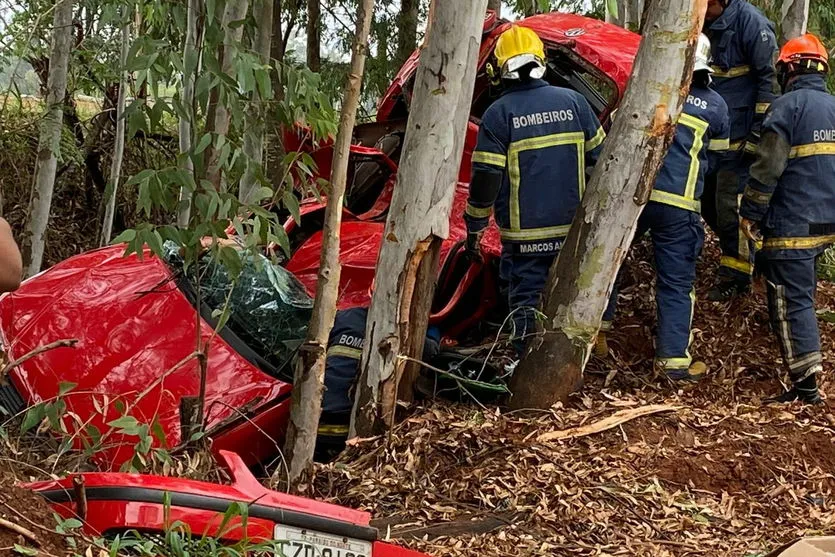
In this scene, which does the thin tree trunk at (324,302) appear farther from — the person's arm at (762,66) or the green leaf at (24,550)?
the person's arm at (762,66)

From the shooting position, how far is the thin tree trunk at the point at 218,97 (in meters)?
4.11

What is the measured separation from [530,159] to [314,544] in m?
3.10

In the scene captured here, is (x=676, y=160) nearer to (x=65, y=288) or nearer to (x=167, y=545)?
(x=65, y=288)

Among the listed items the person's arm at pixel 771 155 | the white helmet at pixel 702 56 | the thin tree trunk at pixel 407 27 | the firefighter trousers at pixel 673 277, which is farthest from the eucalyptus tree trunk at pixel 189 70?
the thin tree trunk at pixel 407 27

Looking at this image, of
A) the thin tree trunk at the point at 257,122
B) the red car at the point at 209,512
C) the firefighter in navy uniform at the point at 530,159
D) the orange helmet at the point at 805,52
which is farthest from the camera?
the orange helmet at the point at 805,52

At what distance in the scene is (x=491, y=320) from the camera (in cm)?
570

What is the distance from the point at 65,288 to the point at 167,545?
320cm

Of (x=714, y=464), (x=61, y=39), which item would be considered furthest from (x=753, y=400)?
(x=61, y=39)

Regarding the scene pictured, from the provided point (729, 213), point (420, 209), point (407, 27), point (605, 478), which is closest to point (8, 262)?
point (420, 209)

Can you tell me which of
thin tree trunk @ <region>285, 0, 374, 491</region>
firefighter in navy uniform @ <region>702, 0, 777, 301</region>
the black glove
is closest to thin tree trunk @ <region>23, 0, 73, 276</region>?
the black glove

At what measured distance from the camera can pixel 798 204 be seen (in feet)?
17.1

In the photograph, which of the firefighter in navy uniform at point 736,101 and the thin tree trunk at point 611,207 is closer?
the thin tree trunk at point 611,207

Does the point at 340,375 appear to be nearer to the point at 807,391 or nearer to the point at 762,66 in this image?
the point at 807,391

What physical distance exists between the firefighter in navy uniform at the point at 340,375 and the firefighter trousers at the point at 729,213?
213 centimetres
